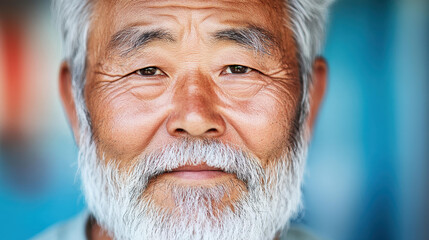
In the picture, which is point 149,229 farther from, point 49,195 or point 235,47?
point 49,195

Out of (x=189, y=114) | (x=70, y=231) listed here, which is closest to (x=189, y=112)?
(x=189, y=114)

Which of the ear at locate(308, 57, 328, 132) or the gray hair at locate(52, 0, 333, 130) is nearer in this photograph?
the gray hair at locate(52, 0, 333, 130)

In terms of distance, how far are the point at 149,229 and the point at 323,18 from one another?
1.16 metres

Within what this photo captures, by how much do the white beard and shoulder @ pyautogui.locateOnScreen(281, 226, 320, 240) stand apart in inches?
17.3

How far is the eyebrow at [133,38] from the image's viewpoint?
181 centimetres

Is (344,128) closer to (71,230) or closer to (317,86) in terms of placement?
(317,86)

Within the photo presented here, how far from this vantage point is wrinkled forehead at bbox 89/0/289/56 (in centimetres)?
182

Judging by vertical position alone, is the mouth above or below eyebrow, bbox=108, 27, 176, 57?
below

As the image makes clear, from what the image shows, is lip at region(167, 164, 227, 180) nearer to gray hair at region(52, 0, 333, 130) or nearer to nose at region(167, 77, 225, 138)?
nose at region(167, 77, 225, 138)

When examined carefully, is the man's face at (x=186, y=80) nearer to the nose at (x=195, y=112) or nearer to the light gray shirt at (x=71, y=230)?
the nose at (x=195, y=112)

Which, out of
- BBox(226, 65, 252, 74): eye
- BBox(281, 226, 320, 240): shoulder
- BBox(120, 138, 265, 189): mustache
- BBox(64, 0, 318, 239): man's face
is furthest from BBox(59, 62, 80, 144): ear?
BBox(281, 226, 320, 240): shoulder

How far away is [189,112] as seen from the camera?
67.8 inches

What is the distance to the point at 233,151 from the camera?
1781 millimetres

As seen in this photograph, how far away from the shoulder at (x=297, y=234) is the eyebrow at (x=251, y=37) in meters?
0.96
